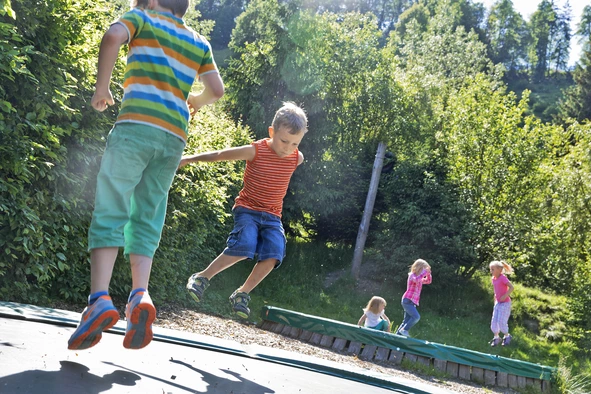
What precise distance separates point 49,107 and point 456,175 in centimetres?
1630

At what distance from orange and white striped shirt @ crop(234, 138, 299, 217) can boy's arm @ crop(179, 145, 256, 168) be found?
0.07 m

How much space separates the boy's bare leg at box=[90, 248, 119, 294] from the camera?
2582 millimetres

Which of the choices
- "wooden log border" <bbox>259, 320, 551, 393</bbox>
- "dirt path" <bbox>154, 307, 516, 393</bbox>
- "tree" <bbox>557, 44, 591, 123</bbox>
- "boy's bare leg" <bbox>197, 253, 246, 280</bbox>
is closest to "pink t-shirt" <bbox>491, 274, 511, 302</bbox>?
"wooden log border" <bbox>259, 320, 551, 393</bbox>

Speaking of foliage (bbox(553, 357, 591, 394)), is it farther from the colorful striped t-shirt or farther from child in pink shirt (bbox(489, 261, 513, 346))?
the colorful striped t-shirt

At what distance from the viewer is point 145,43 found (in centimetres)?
275

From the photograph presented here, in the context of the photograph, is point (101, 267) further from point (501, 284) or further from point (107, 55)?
point (501, 284)

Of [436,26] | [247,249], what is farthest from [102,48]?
[436,26]

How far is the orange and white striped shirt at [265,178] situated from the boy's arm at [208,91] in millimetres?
1058

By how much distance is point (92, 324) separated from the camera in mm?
2471

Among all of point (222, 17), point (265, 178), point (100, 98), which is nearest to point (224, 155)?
point (265, 178)

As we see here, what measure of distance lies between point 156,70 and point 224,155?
3.54 feet

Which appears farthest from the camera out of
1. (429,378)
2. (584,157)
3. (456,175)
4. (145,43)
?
(584,157)

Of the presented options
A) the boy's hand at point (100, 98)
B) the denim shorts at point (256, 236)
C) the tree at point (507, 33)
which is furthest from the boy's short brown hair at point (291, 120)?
the tree at point (507, 33)

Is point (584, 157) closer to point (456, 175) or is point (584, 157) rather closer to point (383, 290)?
point (456, 175)
